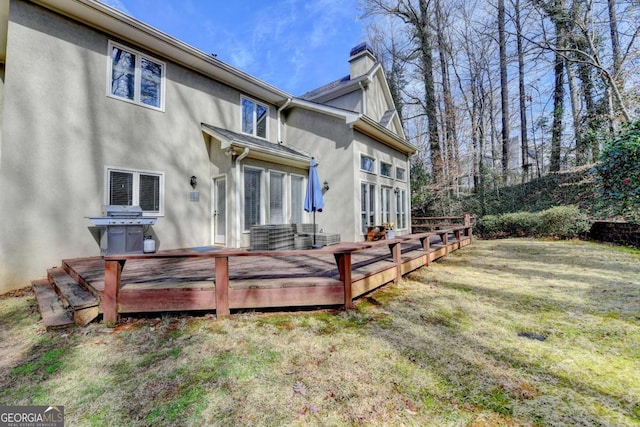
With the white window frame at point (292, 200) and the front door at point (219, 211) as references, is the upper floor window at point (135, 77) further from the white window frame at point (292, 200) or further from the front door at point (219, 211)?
the white window frame at point (292, 200)

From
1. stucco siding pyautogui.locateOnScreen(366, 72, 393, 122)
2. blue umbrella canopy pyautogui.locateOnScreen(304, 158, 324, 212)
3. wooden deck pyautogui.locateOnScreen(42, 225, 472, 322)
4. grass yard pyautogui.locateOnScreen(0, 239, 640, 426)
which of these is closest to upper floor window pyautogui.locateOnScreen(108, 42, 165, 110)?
wooden deck pyautogui.locateOnScreen(42, 225, 472, 322)

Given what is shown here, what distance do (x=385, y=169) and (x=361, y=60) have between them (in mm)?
5161

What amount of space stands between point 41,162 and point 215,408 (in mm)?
6282

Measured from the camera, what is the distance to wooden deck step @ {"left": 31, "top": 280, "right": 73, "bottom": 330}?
3.32 metres

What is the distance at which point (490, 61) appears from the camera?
1717cm

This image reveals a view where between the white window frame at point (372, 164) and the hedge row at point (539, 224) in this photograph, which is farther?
the hedge row at point (539, 224)

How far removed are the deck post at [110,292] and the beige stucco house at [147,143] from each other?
3.36 m

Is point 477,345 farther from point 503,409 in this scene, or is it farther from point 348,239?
point 348,239

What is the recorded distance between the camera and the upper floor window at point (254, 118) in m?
9.25

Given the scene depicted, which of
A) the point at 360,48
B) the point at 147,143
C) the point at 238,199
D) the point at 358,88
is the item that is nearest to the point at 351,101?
the point at 358,88

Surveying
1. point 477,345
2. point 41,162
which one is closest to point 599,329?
point 477,345

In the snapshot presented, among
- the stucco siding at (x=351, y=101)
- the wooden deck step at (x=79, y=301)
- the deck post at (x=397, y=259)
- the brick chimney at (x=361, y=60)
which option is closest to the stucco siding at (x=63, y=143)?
the wooden deck step at (x=79, y=301)

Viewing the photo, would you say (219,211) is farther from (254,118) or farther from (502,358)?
(502,358)

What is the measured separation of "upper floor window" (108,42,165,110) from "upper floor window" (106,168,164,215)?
1.79 meters
